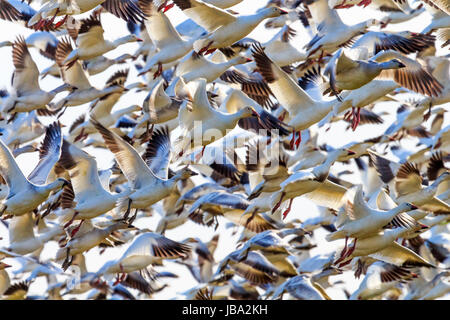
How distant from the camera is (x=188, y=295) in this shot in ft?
47.3

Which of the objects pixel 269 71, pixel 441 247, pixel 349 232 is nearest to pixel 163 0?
pixel 269 71

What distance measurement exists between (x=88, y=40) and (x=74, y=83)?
0.97m

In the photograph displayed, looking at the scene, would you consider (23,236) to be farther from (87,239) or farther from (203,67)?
(203,67)

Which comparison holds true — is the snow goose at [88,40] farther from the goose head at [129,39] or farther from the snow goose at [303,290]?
the snow goose at [303,290]

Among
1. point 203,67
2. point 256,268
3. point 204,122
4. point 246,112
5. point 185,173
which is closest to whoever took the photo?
point 204,122

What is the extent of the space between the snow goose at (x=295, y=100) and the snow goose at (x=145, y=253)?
210 cm

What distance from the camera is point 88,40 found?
13.4m

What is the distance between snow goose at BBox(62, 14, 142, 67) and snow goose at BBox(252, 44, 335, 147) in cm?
326

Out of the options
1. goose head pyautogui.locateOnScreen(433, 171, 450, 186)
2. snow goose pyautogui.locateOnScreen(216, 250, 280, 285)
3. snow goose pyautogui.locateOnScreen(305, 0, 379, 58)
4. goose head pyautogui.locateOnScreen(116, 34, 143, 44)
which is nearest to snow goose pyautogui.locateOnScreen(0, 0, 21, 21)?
goose head pyautogui.locateOnScreen(116, 34, 143, 44)

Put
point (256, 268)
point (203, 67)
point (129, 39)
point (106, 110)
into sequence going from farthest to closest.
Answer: point (106, 110) → point (129, 39) → point (256, 268) → point (203, 67)

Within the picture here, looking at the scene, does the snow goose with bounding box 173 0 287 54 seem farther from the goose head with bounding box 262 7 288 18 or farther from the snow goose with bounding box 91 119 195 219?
the snow goose with bounding box 91 119 195 219

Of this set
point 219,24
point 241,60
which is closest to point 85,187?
point 219,24

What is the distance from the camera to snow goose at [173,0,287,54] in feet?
37.7
